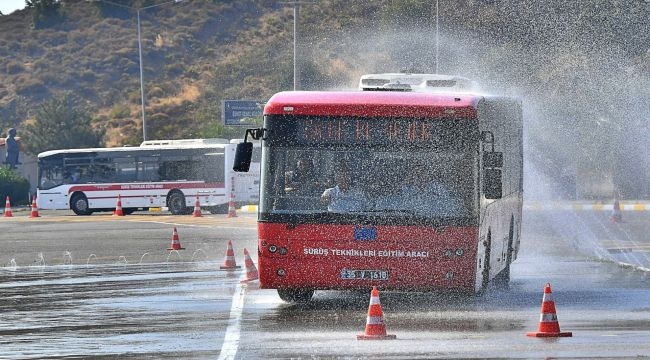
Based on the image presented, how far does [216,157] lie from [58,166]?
6422 millimetres

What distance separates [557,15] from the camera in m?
82.7

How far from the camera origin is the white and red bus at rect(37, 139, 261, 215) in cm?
5600

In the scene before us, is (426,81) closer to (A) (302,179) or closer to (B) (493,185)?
(B) (493,185)

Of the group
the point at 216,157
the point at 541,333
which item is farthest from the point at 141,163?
the point at 541,333

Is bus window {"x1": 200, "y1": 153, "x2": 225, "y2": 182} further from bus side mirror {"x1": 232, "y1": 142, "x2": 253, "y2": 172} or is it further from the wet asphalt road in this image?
bus side mirror {"x1": 232, "y1": 142, "x2": 253, "y2": 172}

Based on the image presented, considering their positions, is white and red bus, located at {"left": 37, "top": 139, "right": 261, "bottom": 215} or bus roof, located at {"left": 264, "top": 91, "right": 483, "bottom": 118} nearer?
bus roof, located at {"left": 264, "top": 91, "right": 483, "bottom": 118}

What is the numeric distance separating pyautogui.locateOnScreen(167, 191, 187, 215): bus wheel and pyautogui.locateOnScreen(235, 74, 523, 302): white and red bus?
3773cm

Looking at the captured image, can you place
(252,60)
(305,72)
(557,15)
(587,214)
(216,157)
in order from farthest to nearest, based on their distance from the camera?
1. (252,60)
2. (305,72)
3. (557,15)
4. (216,157)
5. (587,214)

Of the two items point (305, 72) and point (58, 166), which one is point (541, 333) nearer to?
point (58, 166)

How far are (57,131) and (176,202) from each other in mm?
35916

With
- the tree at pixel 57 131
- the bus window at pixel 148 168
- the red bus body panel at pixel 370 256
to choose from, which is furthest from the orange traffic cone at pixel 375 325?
the tree at pixel 57 131

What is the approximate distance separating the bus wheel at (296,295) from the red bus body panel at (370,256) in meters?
0.60

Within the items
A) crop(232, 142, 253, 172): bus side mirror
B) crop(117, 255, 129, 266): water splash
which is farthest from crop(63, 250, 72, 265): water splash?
crop(232, 142, 253, 172): bus side mirror

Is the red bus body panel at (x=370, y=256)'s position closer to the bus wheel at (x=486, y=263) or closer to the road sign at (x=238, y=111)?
the bus wheel at (x=486, y=263)
